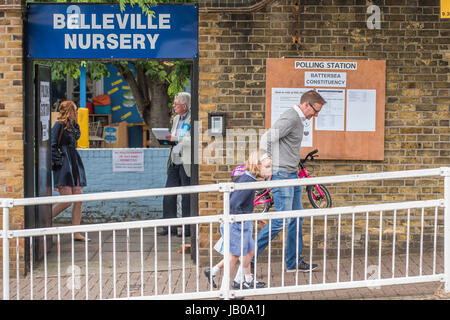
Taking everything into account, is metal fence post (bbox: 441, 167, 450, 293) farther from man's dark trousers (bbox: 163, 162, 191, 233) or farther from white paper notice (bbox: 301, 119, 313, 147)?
man's dark trousers (bbox: 163, 162, 191, 233)

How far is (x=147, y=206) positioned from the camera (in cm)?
1049

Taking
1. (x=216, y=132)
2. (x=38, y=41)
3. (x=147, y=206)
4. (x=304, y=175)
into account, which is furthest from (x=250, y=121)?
(x=147, y=206)

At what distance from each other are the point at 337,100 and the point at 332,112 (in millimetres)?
149

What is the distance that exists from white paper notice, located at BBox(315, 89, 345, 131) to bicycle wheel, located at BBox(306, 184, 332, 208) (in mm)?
707

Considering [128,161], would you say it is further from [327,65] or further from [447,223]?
[447,223]

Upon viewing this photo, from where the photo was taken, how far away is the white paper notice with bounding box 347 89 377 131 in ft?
25.1

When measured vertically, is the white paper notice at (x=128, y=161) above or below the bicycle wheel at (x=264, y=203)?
above

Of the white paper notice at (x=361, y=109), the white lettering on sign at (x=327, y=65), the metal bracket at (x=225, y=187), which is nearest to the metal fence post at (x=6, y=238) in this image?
the metal bracket at (x=225, y=187)

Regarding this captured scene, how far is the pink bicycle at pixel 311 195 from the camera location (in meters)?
7.57

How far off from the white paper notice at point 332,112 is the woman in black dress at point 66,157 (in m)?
3.31

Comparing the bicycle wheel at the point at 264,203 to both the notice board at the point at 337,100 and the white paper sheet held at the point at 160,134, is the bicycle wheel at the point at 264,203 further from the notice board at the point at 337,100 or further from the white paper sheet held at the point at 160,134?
the white paper sheet held at the point at 160,134

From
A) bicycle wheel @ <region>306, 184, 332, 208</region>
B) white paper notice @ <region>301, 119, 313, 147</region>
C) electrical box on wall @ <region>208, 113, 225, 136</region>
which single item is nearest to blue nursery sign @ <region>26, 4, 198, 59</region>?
electrical box on wall @ <region>208, 113, 225, 136</region>

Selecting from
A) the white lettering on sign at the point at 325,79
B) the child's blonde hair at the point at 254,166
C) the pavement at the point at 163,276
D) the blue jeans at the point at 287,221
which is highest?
the white lettering on sign at the point at 325,79

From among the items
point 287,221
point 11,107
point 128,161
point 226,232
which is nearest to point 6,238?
point 226,232
